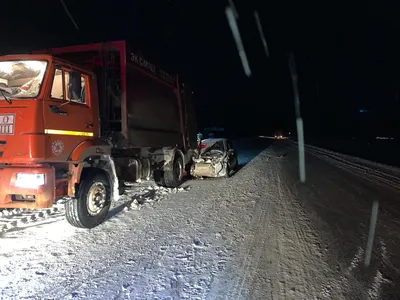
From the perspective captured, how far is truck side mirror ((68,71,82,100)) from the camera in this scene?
5.80 metres

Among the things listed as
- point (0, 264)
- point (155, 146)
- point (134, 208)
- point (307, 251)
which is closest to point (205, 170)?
point (155, 146)

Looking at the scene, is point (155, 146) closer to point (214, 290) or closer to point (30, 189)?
point (30, 189)

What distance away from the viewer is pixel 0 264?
4.55 metres

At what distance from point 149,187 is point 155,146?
1612 millimetres

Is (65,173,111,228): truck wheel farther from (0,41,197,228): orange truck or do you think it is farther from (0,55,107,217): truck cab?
(0,55,107,217): truck cab

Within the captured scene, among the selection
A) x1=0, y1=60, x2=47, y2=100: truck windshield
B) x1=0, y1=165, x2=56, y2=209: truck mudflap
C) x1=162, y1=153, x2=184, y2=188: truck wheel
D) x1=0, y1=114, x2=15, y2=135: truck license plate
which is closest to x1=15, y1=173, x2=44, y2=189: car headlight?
x1=0, y1=165, x2=56, y2=209: truck mudflap

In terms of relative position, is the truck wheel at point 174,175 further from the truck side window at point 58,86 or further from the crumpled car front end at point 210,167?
the truck side window at point 58,86

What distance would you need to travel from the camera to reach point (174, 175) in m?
10.9

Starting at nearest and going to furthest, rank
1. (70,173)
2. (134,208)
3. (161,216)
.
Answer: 1. (70,173)
2. (161,216)
3. (134,208)

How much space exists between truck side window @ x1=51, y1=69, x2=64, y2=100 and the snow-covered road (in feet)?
7.80

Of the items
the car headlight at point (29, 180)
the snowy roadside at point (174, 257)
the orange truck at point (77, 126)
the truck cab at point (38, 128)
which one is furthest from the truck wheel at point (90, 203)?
the car headlight at point (29, 180)

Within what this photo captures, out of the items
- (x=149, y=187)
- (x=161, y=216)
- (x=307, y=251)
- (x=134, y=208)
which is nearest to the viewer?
(x=307, y=251)

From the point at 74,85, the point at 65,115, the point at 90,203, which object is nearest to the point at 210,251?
the point at 90,203

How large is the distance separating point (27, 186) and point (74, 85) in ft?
6.05
